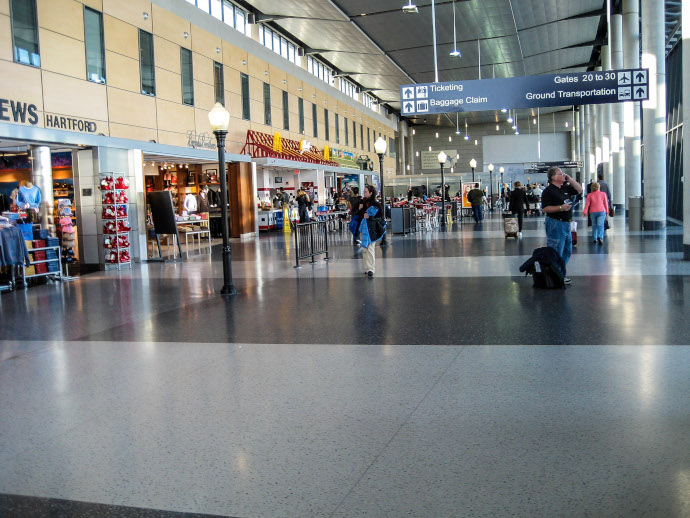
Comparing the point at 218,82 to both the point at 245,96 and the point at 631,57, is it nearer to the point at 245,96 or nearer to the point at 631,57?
the point at 245,96

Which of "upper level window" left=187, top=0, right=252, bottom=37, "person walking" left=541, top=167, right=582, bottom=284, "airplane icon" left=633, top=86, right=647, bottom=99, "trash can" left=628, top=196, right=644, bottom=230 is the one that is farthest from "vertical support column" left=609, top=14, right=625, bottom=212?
"person walking" left=541, top=167, right=582, bottom=284

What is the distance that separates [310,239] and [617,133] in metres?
22.4

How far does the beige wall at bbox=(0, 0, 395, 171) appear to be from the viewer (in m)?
15.8

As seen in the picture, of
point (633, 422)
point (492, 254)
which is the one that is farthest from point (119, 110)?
point (633, 422)

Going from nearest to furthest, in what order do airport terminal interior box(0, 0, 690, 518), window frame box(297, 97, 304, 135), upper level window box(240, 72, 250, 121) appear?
1. airport terminal interior box(0, 0, 690, 518)
2. upper level window box(240, 72, 250, 121)
3. window frame box(297, 97, 304, 135)

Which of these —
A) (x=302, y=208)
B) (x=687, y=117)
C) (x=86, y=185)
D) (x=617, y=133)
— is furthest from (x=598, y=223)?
(x=617, y=133)

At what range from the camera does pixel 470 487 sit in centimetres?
344

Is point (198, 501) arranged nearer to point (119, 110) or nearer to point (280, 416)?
point (280, 416)

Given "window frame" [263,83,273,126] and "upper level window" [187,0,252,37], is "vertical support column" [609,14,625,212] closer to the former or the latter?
"window frame" [263,83,273,126]

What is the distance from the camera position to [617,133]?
3200cm

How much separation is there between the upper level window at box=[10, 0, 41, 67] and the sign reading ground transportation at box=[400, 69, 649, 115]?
32.4 feet

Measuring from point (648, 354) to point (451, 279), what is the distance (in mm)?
5933

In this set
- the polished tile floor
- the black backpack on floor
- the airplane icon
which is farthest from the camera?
the airplane icon

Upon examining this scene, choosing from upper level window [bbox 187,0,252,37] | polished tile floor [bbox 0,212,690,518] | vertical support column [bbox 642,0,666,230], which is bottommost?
polished tile floor [bbox 0,212,690,518]
